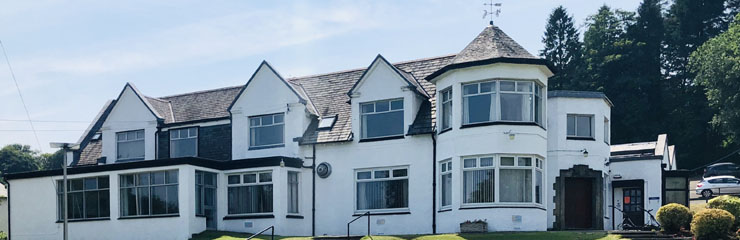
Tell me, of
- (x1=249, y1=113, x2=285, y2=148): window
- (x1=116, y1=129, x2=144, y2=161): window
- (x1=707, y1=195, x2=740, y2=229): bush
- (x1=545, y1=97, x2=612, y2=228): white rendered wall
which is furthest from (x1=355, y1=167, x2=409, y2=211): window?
(x1=116, y1=129, x2=144, y2=161): window

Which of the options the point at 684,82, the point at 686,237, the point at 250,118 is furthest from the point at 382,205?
the point at 684,82

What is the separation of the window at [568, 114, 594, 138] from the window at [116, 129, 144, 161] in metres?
18.8

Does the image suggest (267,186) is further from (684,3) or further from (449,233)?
(684,3)

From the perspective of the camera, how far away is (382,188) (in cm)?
3656

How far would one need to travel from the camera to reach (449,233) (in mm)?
32969

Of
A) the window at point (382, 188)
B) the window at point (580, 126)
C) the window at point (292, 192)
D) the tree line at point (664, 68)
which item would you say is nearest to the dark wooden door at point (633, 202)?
the window at point (580, 126)

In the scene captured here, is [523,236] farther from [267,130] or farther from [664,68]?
[664,68]

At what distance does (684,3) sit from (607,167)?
154 feet

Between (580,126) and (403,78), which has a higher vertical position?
(403,78)

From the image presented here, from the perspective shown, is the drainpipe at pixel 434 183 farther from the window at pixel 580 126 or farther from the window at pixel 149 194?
the window at pixel 149 194

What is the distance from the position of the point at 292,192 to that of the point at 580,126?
37.1 ft

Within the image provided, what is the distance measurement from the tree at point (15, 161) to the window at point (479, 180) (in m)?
85.1

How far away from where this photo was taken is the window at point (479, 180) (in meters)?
32.6

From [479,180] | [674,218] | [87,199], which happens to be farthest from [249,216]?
[674,218]
